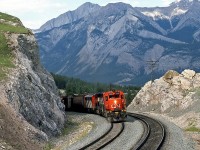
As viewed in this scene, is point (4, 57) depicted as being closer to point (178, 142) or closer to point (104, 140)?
point (104, 140)

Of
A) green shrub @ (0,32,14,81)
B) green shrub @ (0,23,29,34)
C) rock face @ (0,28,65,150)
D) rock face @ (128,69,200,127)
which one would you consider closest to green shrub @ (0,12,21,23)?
green shrub @ (0,23,29,34)

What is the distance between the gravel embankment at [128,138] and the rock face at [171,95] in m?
21.0

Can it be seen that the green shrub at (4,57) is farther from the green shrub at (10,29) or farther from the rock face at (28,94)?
the green shrub at (10,29)

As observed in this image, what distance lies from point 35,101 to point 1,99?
6517mm

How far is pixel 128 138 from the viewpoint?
120 feet

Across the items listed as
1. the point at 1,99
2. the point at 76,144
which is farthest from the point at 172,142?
the point at 1,99

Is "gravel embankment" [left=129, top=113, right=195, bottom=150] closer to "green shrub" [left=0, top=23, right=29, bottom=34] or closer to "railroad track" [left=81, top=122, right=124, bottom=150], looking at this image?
"railroad track" [left=81, top=122, right=124, bottom=150]

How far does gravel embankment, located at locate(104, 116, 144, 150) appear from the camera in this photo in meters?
32.0

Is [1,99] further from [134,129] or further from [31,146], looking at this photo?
[134,129]

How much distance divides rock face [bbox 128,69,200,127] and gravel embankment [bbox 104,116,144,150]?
21.0 meters

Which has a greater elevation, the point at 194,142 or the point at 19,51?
the point at 19,51

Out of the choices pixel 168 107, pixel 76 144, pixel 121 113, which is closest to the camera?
pixel 76 144

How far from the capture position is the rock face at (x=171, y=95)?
67375 millimetres

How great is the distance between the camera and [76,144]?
34.7 metres
